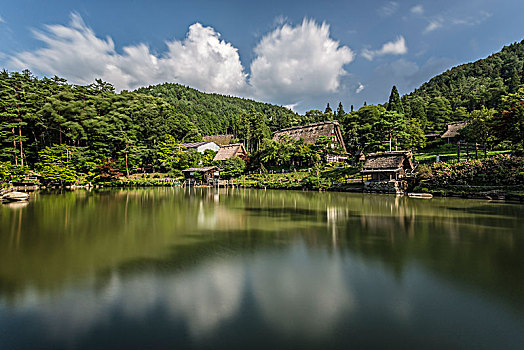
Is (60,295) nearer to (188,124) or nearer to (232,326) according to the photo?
(232,326)

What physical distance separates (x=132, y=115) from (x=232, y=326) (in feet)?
139

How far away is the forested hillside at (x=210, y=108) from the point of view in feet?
238

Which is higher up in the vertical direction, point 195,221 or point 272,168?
point 272,168

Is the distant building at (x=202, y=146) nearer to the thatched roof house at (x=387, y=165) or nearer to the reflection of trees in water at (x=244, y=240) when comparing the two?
the thatched roof house at (x=387, y=165)

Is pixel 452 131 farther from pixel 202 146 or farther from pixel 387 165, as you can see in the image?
pixel 202 146

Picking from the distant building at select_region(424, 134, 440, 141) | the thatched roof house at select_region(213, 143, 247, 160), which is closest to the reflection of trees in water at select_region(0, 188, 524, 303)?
the thatched roof house at select_region(213, 143, 247, 160)

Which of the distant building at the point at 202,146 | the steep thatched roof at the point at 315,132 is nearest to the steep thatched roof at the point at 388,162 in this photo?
the steep thatched roof at the point at 315,132

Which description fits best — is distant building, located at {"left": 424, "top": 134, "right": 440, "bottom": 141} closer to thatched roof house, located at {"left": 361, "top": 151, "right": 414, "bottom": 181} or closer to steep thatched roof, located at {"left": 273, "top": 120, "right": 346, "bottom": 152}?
steep thatched roof, located at {"left": 273, "top": 120, "right": 346, "bottom": 152}

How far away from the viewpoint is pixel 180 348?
2.86 m

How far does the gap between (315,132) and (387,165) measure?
17.9 metres

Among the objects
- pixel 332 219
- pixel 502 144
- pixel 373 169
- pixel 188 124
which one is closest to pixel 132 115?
pixel 188 124

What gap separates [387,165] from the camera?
72.7ft

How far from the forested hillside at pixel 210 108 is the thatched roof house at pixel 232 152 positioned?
54.9 ft

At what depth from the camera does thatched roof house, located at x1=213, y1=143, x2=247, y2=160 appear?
39794mm
